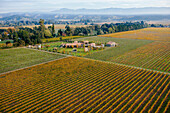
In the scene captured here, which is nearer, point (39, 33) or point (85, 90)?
point (85, 90)

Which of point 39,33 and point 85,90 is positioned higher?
point 39,33

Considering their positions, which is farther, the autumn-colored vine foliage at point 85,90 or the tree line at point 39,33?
the tree line at point 39,33

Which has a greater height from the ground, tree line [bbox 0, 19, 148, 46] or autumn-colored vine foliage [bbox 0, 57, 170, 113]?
tree line [bbox 0, 19, 148, 46]

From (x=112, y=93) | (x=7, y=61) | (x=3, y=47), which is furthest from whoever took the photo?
(x=3, y=47)

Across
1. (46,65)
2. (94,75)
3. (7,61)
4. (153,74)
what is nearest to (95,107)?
(94,75)

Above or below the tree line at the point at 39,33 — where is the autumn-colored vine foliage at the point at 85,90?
below

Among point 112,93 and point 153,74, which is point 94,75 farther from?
point 153,74

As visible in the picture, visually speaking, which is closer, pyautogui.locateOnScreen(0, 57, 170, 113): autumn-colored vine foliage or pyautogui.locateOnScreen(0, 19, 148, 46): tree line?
pyautogui.locateOnScreen(0, 57, 170, 113): autumn-colored vine foliage

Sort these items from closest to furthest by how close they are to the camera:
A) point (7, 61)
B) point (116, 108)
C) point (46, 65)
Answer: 1. point (116, 108)
2. point (46, 65)
3. point (7, 61)
